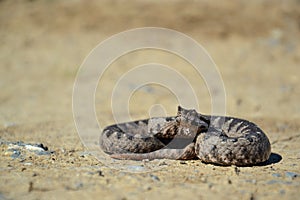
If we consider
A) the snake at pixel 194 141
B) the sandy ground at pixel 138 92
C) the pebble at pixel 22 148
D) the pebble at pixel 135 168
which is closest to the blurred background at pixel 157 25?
the sandy ground at pixel 138 92

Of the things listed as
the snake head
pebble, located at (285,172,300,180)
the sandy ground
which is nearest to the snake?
the snake head

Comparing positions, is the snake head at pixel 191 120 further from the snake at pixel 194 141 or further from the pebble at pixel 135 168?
the pebble at pixel 135 168

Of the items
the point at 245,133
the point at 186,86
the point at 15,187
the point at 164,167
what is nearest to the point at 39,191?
the point at 15,187

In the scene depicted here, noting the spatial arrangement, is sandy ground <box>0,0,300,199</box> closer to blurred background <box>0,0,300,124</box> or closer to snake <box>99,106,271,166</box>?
blurred background <box>0,0,300,124</box>

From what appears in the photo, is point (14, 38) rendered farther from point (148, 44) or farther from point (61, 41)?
point (148, 44)

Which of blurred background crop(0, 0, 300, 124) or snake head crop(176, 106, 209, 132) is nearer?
snake head crop(176, 106, 209, 132)

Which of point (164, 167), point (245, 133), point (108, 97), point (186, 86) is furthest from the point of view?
point (186, 86)

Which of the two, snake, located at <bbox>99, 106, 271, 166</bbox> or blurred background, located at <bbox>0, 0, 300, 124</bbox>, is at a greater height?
blurred background, located at <bbox>0, 0, 300, 124</bbox>
